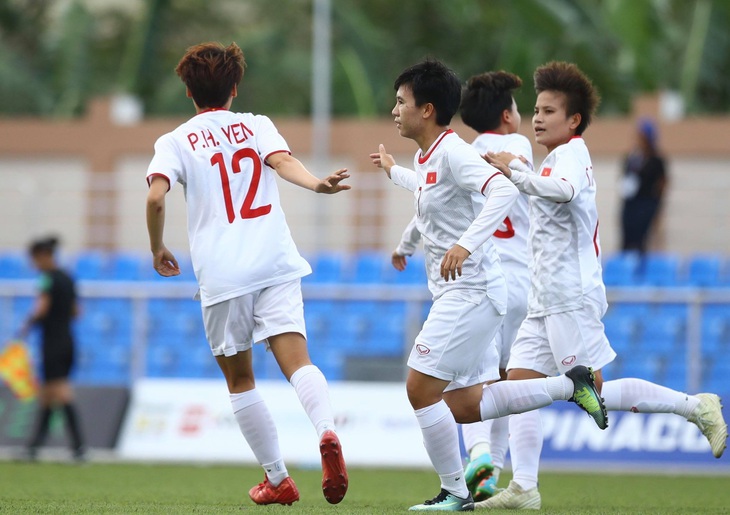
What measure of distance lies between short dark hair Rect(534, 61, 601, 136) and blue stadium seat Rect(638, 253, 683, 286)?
813 cm

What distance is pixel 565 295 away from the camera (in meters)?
5.89

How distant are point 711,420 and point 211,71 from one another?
3040 mm

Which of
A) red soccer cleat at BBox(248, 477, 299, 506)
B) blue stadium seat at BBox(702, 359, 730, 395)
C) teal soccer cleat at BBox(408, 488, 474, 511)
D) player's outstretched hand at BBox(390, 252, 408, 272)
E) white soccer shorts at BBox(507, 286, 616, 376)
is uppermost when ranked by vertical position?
player's outstretched hand at BBox(390, 252, 408, 272)

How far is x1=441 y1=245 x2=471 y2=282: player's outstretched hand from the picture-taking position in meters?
5.17

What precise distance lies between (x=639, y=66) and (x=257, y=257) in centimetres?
1541

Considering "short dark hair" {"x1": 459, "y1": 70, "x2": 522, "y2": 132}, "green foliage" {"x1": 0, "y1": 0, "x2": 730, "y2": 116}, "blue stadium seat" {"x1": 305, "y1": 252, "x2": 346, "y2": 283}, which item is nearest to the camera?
"short dark hair" {"x1": 459, "y1": 70, "x2": 522, "y2": 132}

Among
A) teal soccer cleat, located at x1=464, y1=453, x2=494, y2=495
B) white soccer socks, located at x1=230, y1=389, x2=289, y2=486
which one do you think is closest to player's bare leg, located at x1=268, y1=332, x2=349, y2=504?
white soccer socks, located at x1=230, y1=389, x2=289, y2=486

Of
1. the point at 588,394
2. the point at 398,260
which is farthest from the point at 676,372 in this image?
the point at 588,394

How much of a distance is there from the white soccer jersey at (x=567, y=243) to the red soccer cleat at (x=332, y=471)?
4.60ft

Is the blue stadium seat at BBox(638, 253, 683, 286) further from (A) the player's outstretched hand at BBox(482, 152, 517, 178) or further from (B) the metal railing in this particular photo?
(A) the player's outstretched hand at BBox(482, 152, 517, 178)

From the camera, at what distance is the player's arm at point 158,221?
5.46 meters

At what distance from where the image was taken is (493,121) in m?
6.93

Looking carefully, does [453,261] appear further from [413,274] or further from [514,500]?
[413,274]

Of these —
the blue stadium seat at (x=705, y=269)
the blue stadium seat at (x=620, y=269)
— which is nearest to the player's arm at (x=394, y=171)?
the blue stadium seat at (x=620, y=269)
